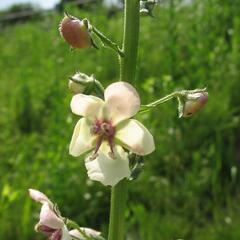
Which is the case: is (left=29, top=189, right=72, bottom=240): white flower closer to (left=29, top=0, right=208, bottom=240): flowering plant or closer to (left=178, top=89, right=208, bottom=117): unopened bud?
(left=29, top=0, right=208, bottom=240): flowering plant

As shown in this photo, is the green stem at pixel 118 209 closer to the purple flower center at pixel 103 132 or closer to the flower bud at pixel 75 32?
the purple flower center at pixel 103 132

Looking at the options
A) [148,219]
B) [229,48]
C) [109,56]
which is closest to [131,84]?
[148,219]

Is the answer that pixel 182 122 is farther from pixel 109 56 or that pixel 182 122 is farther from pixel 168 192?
pixel 109 56

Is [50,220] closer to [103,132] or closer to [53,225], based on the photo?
[53,225]

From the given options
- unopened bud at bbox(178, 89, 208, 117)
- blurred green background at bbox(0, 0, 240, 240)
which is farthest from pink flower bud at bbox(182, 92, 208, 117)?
blurred green background at bbox(0, 0, 240, 240)

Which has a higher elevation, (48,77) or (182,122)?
(48,77)
